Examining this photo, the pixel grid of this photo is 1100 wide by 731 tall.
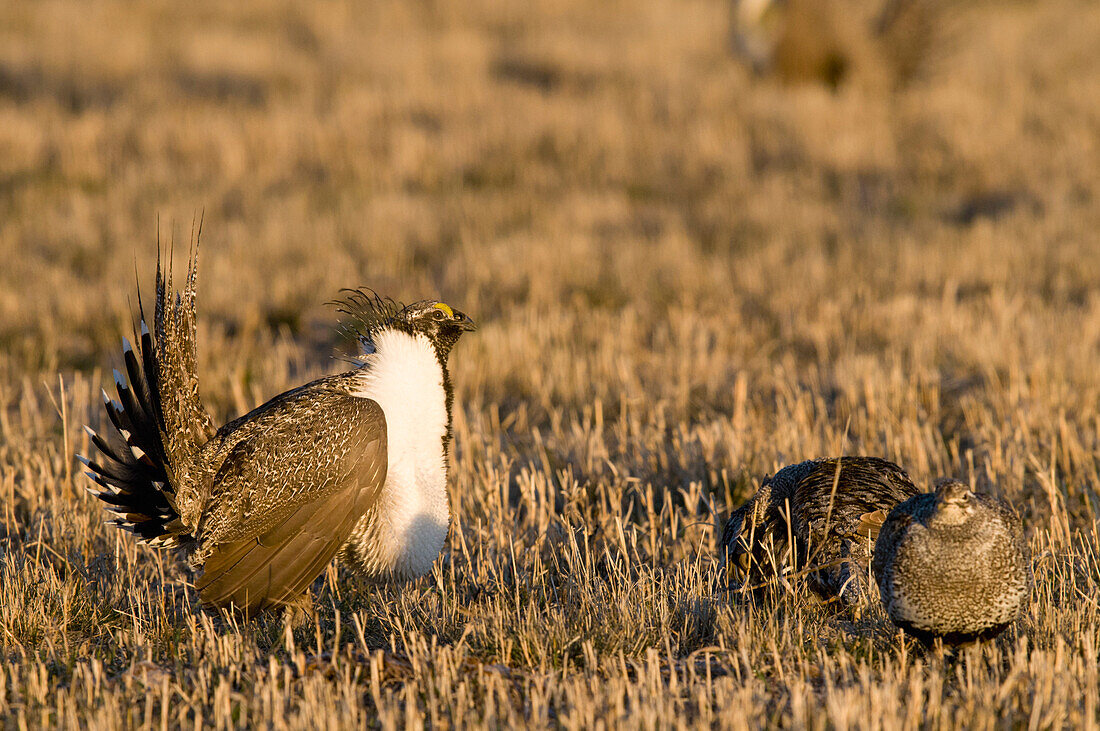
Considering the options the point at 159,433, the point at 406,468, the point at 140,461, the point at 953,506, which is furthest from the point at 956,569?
the point at 140,461

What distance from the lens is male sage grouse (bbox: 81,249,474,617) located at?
334 cm

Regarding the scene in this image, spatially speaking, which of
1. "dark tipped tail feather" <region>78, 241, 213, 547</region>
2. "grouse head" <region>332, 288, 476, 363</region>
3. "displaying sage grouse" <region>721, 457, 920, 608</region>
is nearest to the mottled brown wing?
"dark tipped tail feather" <region>78, 241, 213, 547</region>

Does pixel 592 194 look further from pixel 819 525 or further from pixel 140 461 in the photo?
pixel 140 461

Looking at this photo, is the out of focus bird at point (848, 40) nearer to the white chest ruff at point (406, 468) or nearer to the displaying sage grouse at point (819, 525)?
the displaying sage grouse at point (819, 525)

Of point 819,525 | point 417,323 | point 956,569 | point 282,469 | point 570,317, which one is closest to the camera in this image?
point 956,569

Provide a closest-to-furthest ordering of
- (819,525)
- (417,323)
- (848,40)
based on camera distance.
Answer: (819,525)
(417,323)
(848,40)

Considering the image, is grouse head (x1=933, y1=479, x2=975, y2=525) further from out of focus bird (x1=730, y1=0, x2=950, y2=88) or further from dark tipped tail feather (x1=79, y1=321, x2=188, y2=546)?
out of focus bird (x1=730, y1=0, x2=950, y2=88)

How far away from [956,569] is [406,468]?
1699mm

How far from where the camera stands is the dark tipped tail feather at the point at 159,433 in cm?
337

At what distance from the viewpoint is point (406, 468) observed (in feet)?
11.7

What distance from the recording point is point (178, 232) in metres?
8.90

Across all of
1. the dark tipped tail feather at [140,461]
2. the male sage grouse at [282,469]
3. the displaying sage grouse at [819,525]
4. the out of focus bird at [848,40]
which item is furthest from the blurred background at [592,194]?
the dark tipped tail feather at [140,461]

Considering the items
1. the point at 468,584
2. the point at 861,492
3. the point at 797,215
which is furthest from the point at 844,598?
the point at 797,215

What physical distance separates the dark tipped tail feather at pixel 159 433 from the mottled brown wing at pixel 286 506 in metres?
0.15
